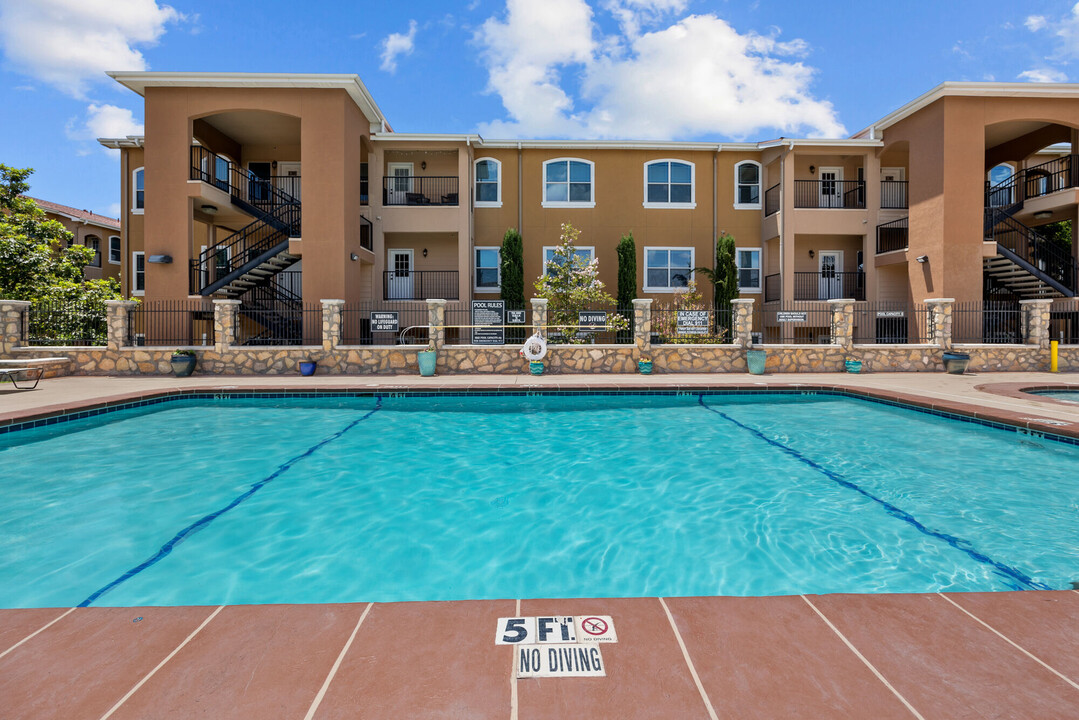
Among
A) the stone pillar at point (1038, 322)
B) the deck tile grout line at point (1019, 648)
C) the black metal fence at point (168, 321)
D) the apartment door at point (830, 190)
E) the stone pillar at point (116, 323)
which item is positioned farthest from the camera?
the apartment door at point (830, 190)

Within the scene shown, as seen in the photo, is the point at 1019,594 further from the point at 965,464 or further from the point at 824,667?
the point at 965,464

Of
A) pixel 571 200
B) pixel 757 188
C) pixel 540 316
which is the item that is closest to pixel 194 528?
pixel 540 316

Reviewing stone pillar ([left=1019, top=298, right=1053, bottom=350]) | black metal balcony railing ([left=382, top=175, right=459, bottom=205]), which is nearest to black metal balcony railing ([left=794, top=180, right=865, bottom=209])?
stone pillar ([left=1019, top=298, right=1053, bottom=350])

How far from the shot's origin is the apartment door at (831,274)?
1925 centimetres

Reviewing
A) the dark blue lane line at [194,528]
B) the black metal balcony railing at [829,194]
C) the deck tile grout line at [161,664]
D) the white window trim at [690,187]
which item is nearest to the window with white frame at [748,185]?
the black metal balcony railing at [829,194]

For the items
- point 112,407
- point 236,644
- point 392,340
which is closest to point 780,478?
point 236,644

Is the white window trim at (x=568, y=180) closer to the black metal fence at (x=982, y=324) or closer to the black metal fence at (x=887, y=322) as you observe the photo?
the black metal fence at (x=887, y=322)

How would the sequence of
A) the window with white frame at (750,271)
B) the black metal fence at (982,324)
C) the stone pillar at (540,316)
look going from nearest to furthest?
the stone pillar at (540,316), the black metal fence at (982,324), the window with white frame at (750,271)

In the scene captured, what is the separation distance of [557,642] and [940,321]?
15577 millimetres

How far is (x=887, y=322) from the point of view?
17750 mm

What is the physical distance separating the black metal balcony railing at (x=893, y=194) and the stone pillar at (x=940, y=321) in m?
7.26

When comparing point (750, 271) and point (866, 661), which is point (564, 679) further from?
point (750, 271)

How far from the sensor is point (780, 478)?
17.9ft

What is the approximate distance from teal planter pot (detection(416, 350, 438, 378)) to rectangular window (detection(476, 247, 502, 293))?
21.3ft
